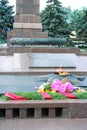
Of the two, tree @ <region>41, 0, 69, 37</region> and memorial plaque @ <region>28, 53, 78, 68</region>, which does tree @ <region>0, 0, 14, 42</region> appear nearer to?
tree @ <region>41, 0, 69, 37</region>

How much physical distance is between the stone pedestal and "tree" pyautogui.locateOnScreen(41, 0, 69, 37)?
378 inches

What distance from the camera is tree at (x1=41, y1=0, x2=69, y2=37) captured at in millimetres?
25484

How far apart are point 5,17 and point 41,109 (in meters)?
25.0

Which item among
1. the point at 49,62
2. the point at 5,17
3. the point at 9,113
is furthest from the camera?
the point at 5,17

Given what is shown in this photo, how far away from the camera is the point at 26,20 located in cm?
1569

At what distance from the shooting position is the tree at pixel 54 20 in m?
25.5

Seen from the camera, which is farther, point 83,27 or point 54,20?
point 83,27

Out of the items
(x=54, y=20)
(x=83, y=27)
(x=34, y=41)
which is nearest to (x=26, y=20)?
(x=34, y=41)

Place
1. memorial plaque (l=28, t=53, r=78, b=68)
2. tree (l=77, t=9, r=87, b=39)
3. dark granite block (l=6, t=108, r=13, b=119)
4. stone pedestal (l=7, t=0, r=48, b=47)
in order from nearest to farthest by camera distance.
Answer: dark granite block (l=6, t=108, r=13, b=119)
memorial plaque (l=28, t=53, r=78, b=68)
stone pedestal (l=7, t=0, r=48, b=47)
tree (l=77, t=9, r=87, b=39)

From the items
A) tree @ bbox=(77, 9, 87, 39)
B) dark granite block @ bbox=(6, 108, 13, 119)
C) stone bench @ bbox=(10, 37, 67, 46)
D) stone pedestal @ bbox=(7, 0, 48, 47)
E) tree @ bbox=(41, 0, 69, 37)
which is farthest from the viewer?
tree @ bbox=(77, 9, 87, 39)

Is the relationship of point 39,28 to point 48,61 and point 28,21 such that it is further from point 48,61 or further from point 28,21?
point 48,61

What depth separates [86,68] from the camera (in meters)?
8.86

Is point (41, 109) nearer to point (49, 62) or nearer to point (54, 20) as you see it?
point (49, 62)

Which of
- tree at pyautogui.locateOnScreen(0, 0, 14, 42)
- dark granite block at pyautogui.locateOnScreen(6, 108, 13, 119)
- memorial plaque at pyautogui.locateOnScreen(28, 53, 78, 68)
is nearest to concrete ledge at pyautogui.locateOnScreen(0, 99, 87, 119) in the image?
dark granite block at pyautogui.locateOnScreen(6, 108, 13, 119)
